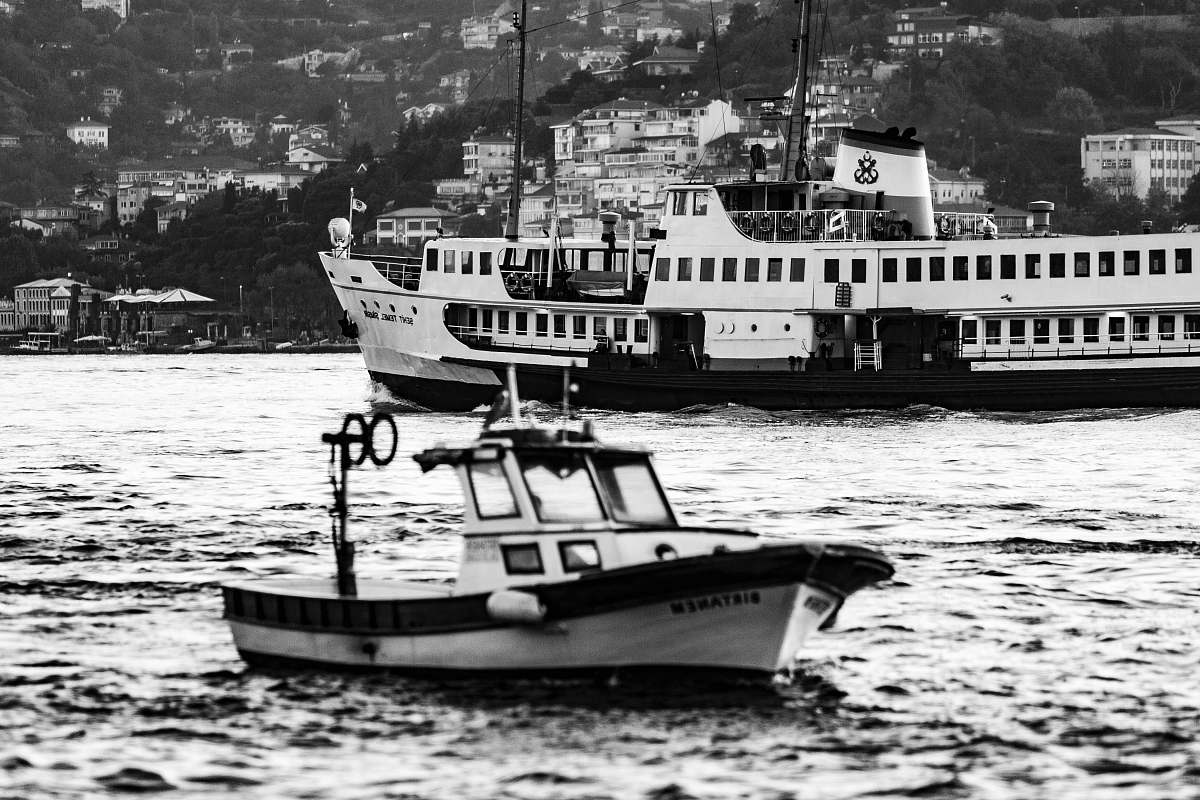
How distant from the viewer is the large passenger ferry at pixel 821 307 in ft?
173

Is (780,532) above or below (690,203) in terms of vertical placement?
below

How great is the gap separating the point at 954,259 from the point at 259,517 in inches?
985

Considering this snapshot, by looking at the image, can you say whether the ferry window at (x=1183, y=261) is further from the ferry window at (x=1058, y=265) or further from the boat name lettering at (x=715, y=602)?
the boat name lettering at (x=715, y=602)

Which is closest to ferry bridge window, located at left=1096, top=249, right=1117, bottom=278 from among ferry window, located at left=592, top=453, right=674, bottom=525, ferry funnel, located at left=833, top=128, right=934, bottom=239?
ferry funnel, located at left=833, top=128, right=934, bottom=239

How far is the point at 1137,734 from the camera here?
18422 millimetres

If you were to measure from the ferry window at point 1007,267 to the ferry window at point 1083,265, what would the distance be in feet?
5.22

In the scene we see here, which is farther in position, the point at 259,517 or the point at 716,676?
the point at 259,517

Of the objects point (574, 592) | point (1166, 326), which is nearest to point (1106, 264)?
point (1166, 326)

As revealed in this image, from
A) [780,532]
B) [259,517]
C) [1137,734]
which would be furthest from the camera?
[259,517]

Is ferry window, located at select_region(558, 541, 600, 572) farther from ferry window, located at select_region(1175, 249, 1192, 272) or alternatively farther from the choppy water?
ferry window, located at select_region(1175, 249, 1192, 272)

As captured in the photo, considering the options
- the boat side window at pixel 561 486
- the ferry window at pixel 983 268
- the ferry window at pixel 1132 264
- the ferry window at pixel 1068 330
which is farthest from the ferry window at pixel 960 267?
the boat side window at pixel 561 486

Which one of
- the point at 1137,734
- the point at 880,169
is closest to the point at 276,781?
the point at 1137,734

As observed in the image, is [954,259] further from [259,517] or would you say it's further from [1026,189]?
[1026,189]

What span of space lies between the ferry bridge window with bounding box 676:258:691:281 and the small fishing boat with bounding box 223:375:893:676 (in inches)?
1359
